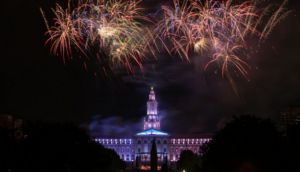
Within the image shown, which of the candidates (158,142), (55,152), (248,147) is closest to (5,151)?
(55,152)

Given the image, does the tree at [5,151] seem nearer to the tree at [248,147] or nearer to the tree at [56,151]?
the tree at [56,151]

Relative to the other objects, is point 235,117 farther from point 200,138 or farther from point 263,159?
point 200,138

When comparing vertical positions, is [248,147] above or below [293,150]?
above

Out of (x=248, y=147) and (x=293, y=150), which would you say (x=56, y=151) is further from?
(x=293, y=150)

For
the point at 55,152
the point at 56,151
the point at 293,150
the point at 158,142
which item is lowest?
the point at 293,150

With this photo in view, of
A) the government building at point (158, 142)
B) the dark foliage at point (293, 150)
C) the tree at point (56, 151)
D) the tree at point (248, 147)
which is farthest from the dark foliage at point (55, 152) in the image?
the government building at point (158, 142)

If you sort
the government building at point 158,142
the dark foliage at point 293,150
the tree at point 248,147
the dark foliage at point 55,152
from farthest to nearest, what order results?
1. the government building at point 158,142
2. the dark foliage at point 55,152
3. the tree at point 248,147
4. the dark foliage at point 293,150
